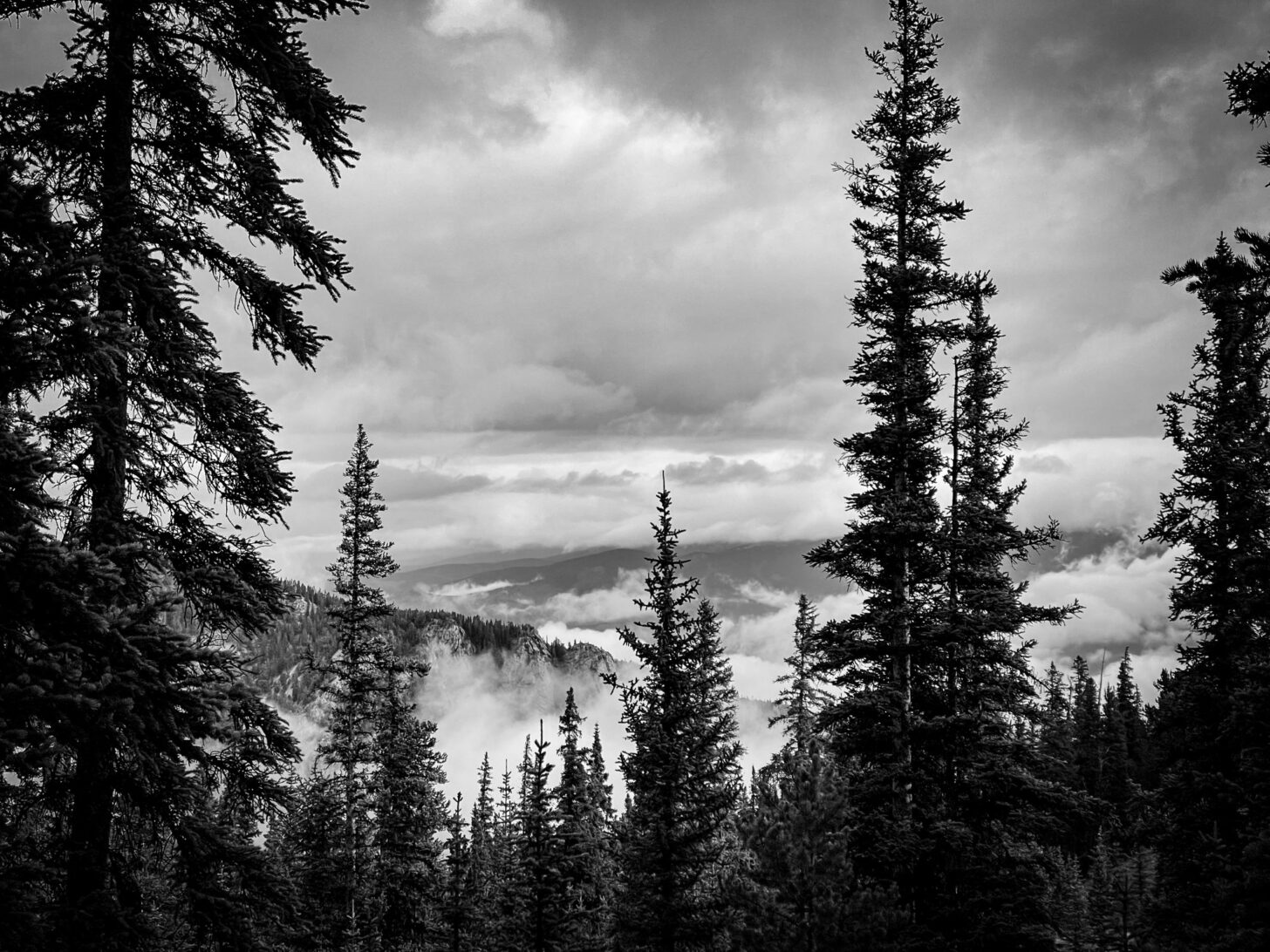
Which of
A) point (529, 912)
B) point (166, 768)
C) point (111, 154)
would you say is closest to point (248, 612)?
point (166, 768)

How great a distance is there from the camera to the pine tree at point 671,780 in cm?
1786

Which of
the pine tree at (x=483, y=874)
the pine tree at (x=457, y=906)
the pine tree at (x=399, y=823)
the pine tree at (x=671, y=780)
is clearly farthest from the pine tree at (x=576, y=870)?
the pine tree at (x=457, y=906)

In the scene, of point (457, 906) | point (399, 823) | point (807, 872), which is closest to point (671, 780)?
point (807, 872)

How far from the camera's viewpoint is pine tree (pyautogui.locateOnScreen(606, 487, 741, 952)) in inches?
703

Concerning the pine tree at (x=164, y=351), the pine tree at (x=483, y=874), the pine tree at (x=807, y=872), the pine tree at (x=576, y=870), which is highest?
the pine tree at (x=164, y=351)

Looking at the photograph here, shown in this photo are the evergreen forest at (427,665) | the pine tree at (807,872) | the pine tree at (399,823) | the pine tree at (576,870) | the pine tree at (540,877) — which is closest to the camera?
the evergreen forest at (427,665)

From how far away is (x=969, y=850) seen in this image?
52.1ft

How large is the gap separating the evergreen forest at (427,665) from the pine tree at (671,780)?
9 cm

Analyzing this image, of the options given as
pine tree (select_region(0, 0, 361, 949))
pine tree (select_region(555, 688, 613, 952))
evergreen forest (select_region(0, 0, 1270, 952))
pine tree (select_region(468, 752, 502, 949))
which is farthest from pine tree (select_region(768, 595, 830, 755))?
pine tree (select_region(0, 0, 361, 949))

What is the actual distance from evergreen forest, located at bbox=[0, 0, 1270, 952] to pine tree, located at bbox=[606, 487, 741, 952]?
91mm

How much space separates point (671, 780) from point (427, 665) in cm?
1423

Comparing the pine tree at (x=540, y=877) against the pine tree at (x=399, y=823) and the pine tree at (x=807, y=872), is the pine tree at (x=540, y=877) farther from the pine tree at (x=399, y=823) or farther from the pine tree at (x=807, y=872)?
the pine tree at (x=807, y=872)

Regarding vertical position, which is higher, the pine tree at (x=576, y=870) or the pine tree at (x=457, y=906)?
the pine tree at (x=576, y=870)

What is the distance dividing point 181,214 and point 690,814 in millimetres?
16700
